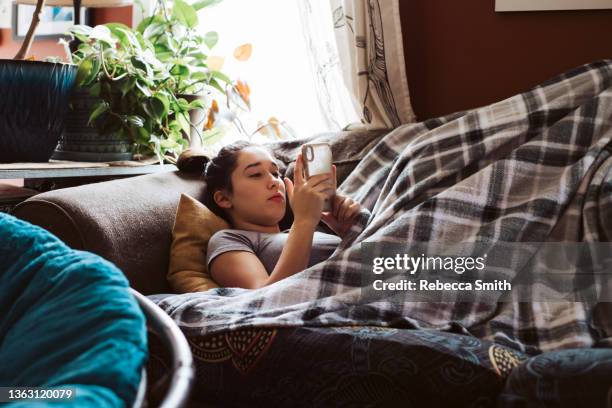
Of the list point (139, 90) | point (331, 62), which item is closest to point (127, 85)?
point (139, 90)

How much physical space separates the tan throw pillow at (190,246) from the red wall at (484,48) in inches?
36.9

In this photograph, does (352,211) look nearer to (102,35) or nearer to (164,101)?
(164,101)

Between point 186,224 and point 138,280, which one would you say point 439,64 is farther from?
point 138,280

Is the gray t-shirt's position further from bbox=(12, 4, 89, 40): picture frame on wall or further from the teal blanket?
bbox=(12, 4, 89, 40): picture frame on wall

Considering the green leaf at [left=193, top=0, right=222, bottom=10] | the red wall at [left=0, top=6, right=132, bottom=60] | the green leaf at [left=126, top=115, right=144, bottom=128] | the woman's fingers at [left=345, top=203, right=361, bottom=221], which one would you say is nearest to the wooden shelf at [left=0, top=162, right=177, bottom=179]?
the green leaf at [left=126, top=115, right=144, bottom=128]

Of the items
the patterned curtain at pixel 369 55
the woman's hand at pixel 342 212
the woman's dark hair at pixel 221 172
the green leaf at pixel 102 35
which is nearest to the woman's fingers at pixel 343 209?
the woman's hand at pixel 342 212

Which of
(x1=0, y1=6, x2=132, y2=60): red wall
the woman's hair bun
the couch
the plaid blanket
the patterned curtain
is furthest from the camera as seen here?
(x1=0, y1=6, x2=132, y2=60): red wall

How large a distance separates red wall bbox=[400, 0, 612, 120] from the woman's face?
0.76 m

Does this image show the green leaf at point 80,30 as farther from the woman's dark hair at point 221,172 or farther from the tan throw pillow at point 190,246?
the tan throw pillow at point 190,246

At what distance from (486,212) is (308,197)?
1.26 ft

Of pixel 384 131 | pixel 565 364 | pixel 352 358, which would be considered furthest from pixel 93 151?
pixel 565 364

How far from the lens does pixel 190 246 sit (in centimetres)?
163

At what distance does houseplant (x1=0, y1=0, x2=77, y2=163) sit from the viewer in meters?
1.81

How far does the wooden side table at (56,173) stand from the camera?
179 cm
